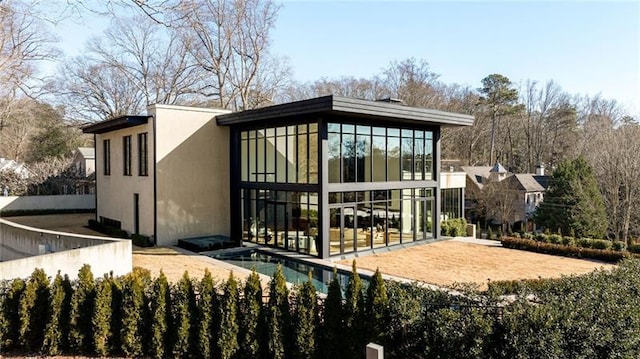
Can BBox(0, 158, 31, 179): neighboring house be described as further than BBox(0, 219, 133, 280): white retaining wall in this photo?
Yes

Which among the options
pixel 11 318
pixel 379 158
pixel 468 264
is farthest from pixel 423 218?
pixel 11 318

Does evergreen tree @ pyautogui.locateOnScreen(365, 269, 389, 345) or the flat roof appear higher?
the flat roof

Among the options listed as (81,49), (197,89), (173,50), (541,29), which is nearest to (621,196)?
(541,29)

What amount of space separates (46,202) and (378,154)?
2161cm

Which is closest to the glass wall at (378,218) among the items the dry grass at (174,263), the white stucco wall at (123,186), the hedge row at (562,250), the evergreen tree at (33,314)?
the hedge row at (562,250)

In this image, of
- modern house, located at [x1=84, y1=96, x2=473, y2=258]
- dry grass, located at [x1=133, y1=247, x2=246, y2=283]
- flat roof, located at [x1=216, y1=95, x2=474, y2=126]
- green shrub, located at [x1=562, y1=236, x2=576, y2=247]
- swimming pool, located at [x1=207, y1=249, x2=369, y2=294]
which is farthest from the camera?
green shrub, located at [x1=562, y1=236, x2=576, y2=247]

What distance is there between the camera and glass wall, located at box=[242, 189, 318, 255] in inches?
558

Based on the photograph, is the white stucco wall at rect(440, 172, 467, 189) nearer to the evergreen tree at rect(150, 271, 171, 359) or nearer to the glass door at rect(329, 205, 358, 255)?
the glass door at rect(329, 205, 358, 255)

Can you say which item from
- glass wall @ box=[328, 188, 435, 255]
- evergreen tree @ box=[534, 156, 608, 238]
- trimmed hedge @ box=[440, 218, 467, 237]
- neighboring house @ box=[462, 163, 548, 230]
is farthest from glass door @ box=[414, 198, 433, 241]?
neighboring house @ box=[462, 163, 548, 230]

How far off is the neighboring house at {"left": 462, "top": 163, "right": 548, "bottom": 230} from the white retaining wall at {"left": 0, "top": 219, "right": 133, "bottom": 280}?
26243 mm

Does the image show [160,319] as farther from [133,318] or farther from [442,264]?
[442,264]

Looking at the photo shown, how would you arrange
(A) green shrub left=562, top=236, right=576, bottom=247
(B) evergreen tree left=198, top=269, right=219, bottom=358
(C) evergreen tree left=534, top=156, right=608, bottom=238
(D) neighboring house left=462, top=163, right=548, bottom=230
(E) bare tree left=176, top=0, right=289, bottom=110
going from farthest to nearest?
(D) neighboring house left=462, top=163, right=548, bottom=230 < (E) bare tree left=176, top=0, right=289, bottom=110 < (C) evergreen tree left=534, top=156, right=608, bottom=238 < (A) green shrub left=562, top=236, right=576, bottom=247 < (B) evergreen tree left=198, top=269, right=219, bottom=358

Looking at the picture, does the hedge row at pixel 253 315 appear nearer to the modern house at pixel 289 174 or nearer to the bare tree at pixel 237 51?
the modern house at pixel 289 174

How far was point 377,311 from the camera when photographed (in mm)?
6227
